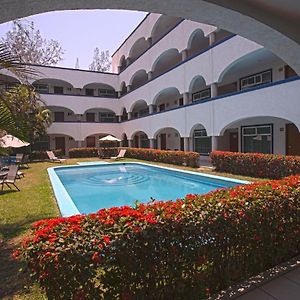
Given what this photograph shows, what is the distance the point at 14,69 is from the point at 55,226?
10.2 feet

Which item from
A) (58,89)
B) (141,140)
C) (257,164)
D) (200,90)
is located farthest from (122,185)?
(58,89)

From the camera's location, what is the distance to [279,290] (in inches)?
116

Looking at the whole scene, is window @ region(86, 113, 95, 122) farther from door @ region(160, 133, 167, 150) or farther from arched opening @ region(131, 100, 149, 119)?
door @ region(160, 133, 167, 150)

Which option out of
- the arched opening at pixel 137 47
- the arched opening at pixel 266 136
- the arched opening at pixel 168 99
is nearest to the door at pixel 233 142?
the arched opening at pixel 266 136

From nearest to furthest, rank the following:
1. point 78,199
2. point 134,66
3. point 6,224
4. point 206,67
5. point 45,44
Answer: point 6,224 < point 78,199 < point 206,67 < point 134,66 < point 45,44

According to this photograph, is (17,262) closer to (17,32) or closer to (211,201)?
(211,201)

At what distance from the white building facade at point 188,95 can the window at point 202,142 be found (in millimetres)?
87

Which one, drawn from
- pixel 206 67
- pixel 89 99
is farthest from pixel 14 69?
pixel 89 99

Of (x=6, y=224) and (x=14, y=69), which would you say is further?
(x=6, y=224)

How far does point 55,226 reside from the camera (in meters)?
2.74

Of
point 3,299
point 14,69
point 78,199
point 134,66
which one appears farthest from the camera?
point 134,66

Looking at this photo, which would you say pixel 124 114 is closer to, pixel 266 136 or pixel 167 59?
pixel 167 59

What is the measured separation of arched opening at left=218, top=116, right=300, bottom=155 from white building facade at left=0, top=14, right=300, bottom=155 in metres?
0.06

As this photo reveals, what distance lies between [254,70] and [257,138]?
449cm
